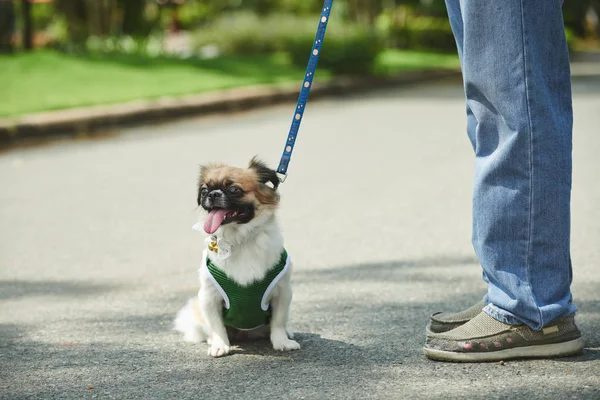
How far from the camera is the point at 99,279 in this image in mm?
4402

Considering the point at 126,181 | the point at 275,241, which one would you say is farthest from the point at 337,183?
the point at 275,241

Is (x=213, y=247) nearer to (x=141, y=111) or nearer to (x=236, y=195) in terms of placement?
(x=236, y=195)

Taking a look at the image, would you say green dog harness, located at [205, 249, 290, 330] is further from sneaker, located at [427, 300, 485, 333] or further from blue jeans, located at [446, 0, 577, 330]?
blue jeans, located at [446, 0, 577, 330]

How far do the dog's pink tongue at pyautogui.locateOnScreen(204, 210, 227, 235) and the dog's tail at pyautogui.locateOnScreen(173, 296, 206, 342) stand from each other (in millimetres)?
405

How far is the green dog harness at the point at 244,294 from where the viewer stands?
3141 millimetres

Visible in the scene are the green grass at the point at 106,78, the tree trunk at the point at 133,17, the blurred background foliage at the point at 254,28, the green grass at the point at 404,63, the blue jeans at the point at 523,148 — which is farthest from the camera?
the tree trunk at the point at 133,17

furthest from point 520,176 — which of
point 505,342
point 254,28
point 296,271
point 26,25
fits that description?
point 254,28

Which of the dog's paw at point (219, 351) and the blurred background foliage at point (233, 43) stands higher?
the blurred background foliage at point (233, 43)

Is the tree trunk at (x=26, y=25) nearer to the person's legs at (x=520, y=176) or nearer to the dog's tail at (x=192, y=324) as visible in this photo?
the dog's tail at (x=192, y=324)

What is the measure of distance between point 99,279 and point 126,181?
270cm

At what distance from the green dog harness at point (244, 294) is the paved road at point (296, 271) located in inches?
5.7

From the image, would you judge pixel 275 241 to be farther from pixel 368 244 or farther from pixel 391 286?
pixel 368 244

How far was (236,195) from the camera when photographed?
3.13 metres

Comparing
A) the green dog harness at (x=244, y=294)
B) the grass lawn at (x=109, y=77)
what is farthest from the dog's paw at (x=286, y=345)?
the grass lawn at (x=109, y=77)
